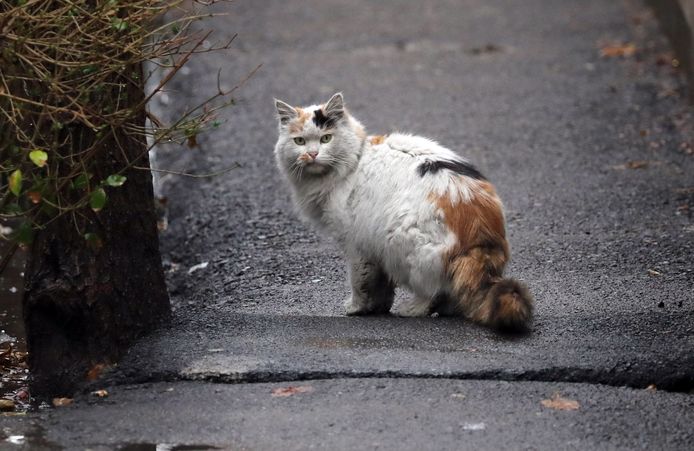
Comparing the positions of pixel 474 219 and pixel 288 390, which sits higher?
pixel 474 219

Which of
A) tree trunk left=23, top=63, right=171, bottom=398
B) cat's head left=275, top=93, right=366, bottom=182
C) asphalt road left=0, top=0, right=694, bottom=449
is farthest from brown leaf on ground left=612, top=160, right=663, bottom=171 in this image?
tree trunk left=23, top=63, right=171, bottom=398

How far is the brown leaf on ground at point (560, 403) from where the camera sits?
4.77 m

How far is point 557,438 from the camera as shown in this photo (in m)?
4.50

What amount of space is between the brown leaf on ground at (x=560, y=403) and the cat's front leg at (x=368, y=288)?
147 cm

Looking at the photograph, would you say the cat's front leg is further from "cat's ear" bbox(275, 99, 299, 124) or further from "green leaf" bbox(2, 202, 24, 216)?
"green leaf" bbox(2, 202, 24, 216)

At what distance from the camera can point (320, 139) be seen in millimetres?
6145

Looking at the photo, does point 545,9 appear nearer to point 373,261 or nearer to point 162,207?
point 162,207

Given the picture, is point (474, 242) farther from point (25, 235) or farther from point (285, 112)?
point (25, 235)

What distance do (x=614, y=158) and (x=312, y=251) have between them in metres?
3.32

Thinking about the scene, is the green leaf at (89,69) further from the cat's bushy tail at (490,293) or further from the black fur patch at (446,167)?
the cat's bushy tail at (490,293)

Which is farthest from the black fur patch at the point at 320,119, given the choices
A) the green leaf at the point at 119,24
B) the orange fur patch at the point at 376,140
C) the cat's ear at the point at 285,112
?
the green leaf at the point at 119,24

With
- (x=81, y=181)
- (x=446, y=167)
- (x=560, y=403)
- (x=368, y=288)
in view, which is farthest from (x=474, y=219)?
(x=81, y=181)

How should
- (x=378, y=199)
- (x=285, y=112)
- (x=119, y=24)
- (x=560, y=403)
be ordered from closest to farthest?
(x=560, y=403), (x=119, y=24), (x=378, y=199), (x=285, y=112)

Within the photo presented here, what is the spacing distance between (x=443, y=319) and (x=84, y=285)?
1918mm
